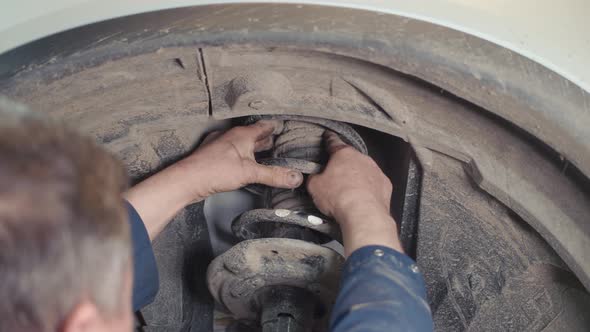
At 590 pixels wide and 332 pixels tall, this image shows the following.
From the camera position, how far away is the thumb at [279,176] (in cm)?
102

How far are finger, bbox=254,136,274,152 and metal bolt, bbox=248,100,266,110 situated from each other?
21 cm

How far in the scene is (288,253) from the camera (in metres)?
1.04

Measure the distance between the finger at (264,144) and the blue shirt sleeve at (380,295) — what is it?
0.31 m

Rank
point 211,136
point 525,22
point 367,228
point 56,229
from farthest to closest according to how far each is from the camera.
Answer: point 211,136 < point 367,228 < point 525,22 < point 56,229

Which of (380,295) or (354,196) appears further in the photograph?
(354,196)

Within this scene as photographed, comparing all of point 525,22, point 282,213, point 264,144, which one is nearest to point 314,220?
point 282,213

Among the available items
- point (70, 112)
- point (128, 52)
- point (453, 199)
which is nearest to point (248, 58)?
point (128, 52)

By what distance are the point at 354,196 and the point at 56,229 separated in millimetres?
556

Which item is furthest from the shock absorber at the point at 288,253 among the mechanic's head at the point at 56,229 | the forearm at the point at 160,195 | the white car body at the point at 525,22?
the mechanic's head at the point at 56,229

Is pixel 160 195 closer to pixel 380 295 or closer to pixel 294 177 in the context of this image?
pixel 294 177

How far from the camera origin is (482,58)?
688 millimetres

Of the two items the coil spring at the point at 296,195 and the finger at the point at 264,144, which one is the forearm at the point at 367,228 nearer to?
the coil spring at the point at 296,195

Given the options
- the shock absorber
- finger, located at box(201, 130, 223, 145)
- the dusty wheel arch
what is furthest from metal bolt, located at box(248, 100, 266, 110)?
finger, located at box(201, 130, 223, 145)

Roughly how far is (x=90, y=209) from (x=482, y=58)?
0.45m
